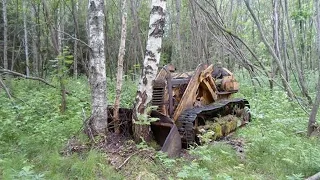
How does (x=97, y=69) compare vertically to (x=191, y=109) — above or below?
above

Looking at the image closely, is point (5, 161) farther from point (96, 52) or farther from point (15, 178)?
point (96, 52)

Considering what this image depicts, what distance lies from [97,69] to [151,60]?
95 cm

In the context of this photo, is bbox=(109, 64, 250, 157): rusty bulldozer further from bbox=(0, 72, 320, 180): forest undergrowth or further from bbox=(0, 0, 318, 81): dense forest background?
bbox=(0, 0, 318, 81): dense forest background

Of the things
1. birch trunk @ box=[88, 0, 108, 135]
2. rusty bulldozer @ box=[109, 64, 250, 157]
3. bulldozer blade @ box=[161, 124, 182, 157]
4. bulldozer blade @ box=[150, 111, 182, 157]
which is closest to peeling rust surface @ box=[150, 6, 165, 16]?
birch trunk @ box=[88, 0, 108, 135]

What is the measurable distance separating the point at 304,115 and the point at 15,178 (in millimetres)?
6566

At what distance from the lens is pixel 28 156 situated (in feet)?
16.4

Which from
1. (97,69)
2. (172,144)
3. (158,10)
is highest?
(158,10)

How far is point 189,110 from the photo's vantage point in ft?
19.6

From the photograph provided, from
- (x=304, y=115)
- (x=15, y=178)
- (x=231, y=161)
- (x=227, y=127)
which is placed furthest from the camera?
(x=304, y=115)

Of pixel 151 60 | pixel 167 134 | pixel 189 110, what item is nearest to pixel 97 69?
pixel 151 60

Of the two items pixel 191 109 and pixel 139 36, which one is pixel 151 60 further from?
pixel 139 36

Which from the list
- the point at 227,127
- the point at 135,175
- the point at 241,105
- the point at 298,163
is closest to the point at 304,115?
the point at 241,105

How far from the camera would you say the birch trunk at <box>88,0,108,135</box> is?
17.3ft

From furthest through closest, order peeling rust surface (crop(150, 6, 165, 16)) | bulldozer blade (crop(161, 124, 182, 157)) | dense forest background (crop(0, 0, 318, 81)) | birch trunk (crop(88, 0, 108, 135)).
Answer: dense forest background (crop(0, 0, 318, 81))
birch trunk (crop(88, 0, 108, 135))
peeling rust surface (crop(150, 6, 165, 16))
bulldozer blade (crop(161, 124, 182, 157))
